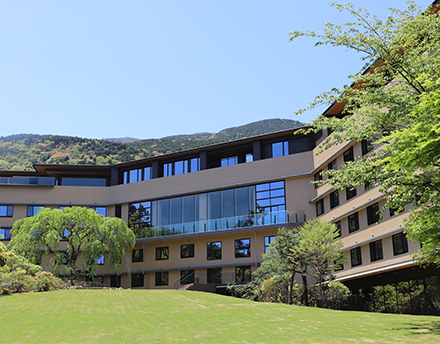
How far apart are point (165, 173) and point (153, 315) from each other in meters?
28.4

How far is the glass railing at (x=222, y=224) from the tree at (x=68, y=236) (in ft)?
17.4

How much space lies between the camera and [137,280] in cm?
4503

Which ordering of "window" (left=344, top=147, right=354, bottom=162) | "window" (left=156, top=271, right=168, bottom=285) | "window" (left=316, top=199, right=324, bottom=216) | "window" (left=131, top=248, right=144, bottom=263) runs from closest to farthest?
"window" (left=344, top=147, right=354, bottom=162)
"window" (left=316, top=199, right=324, bottom=216)
"window" (left=156, top=271, right=168, bottom=285)
"window" (left=131, top=248, right=144, bottom=263)

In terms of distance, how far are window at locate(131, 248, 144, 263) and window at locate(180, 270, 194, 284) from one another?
475cm

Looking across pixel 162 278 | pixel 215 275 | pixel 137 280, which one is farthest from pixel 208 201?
pixel 137 280

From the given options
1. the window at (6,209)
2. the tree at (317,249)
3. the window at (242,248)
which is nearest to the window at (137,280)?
the window at (242,248)

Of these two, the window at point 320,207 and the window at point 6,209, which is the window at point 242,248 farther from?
the window at point 6,209

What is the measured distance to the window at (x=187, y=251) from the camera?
1686 inches

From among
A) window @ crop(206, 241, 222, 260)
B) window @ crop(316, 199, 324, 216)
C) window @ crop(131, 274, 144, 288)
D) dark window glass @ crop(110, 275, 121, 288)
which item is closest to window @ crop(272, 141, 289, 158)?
window @ crop(316, 199, 324, 216)

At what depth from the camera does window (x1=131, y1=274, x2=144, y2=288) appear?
4476 centimetres

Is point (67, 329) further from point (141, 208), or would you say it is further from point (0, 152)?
point (0, 152)

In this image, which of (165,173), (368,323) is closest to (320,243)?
(368,323)

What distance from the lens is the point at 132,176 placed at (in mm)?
48375

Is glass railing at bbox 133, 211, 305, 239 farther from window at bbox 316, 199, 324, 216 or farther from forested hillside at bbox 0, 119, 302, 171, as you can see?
forested hillside at bbox 0, 119, 302, 171
